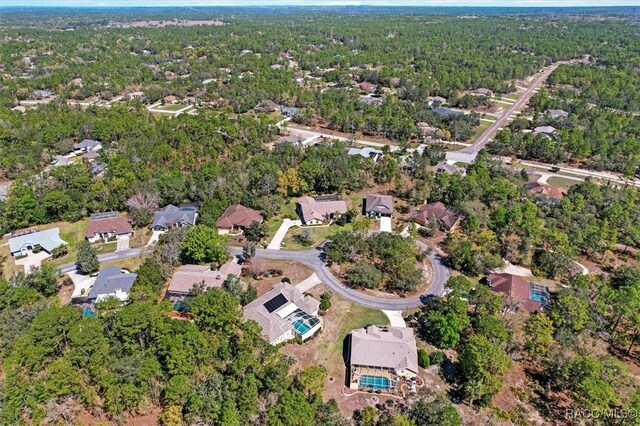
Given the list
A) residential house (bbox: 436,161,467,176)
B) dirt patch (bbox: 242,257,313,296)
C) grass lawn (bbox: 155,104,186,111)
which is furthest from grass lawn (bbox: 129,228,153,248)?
grass lawn (bbox: 155,104,186,111)

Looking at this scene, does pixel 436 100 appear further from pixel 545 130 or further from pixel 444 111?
pixel 545 130

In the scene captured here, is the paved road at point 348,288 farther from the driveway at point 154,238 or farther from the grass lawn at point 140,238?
the grass lawn at point 140,238

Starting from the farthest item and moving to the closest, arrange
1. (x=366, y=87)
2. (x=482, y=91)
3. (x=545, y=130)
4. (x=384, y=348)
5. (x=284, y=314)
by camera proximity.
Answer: (x=366, y=87) → (x=482, y=91) → (x=545, y=130) → (x=284, y=314) → (x=384, y=348)

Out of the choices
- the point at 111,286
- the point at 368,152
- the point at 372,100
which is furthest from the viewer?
the point at 372,100

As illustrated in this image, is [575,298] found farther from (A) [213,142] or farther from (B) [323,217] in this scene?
(A) [213,142]

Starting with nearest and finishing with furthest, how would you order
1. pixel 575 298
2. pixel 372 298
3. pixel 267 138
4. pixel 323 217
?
pixel 575 298, pixel 372 298, pixel 323 217, pixel 267 138

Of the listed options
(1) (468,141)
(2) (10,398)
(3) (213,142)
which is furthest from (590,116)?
(2) (10,398)

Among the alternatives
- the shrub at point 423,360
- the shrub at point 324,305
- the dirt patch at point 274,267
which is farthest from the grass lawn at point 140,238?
the shrub at point 423,360

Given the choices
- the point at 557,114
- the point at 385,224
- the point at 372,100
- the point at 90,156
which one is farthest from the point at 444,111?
the point at 90,156
